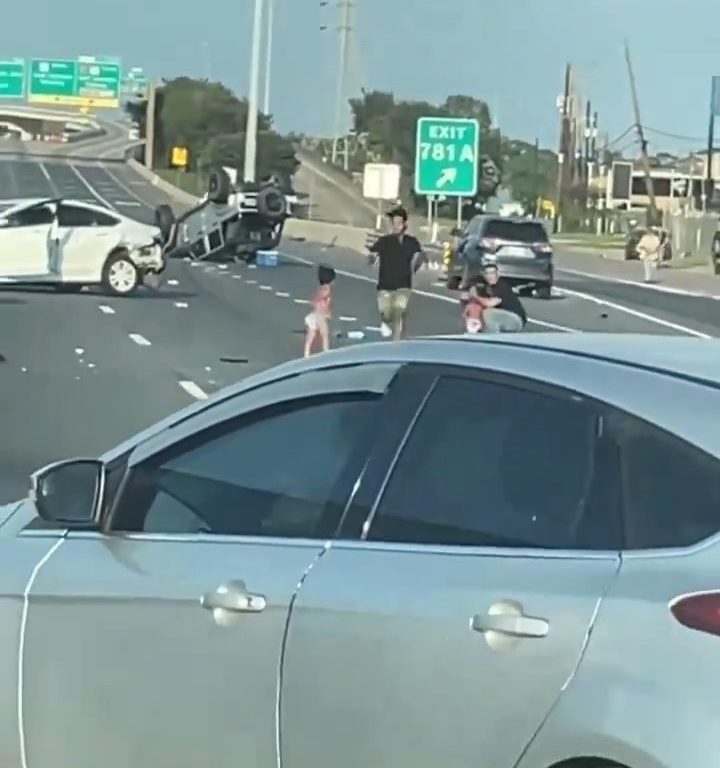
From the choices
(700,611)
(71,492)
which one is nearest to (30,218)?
(71,492)

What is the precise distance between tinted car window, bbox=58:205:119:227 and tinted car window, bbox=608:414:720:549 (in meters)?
32.4

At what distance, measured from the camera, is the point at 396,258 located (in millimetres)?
23562

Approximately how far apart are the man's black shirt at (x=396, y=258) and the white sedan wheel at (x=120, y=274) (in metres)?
13.7

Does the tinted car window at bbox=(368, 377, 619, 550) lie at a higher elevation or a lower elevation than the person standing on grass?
higher

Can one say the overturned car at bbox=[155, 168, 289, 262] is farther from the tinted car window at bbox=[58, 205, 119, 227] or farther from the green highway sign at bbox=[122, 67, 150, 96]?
the green highway sign at bbox=[122, 67, 150, 96]

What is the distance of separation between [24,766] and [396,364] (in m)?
1.42

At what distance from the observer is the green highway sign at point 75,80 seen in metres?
102

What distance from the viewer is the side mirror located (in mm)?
5051

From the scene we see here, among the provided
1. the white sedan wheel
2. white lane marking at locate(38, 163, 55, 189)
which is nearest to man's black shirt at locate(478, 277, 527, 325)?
the white sedan wheel

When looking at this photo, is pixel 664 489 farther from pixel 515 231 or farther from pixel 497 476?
pixel 515 231

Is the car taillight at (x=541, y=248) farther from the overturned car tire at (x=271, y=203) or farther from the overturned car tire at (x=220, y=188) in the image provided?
the overturned car tire at (x=220, y=188)

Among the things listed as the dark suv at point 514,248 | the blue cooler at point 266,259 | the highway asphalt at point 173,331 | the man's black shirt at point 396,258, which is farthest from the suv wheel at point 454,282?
the man's black shirt at point 396,258

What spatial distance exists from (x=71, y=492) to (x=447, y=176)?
45.9 m

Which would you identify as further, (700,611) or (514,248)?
(514,248)
